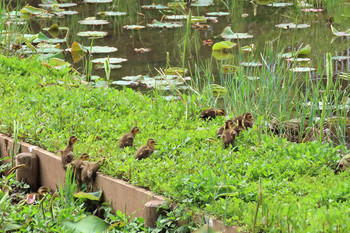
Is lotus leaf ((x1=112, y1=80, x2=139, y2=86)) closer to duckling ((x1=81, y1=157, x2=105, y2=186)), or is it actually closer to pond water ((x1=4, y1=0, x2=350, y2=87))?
pond water ((x1=4, y1=0, x2=350, y2=87))

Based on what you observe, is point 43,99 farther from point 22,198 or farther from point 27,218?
point 27,218

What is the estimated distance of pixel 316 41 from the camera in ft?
32.7

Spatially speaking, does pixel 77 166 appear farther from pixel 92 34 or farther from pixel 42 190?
pixel 92 34

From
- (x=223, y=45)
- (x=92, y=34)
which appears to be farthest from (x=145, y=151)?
(x=92, y=34)

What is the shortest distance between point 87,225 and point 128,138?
1095 millimetres

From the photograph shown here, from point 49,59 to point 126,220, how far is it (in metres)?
4.67

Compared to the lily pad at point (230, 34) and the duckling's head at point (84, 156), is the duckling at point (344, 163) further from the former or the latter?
the lily pad at point (230, 34)

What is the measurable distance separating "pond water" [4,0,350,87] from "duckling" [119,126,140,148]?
2.99 m

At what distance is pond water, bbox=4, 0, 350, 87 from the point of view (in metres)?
8.98

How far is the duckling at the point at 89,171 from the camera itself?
179 inches

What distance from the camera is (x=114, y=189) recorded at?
175 inches

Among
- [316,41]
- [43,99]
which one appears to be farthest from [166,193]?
[316,41]

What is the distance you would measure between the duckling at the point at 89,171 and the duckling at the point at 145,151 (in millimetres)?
318

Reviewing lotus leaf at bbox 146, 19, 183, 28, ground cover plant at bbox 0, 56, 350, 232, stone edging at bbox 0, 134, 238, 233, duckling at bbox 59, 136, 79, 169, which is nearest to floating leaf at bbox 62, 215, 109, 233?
stone edging at bbox 0, 134, 238, 233
